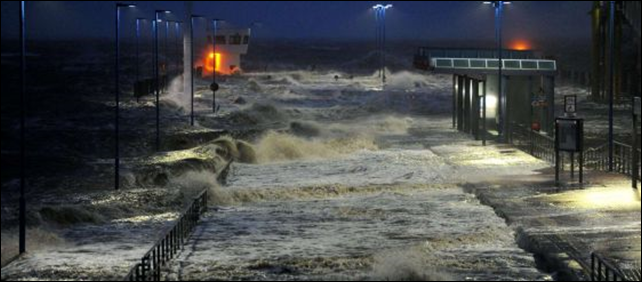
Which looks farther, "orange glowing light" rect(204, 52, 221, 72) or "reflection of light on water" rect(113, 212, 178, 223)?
"orange glowing light" rect(204, 52, 221, 72)

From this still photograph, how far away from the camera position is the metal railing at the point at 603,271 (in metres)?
17.8

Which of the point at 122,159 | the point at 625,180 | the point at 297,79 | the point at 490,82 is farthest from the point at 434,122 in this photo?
the point at 297,79

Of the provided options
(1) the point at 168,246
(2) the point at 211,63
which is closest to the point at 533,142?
(1) the point at 168,246

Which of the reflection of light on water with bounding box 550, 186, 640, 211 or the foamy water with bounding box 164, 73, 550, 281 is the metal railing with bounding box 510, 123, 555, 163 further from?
the reflection of light on water with bounding box 550, 186, 640, 211

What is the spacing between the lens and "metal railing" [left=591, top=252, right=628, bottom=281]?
1775cm

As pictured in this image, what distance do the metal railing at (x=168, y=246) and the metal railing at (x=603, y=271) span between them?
7550 millimetres

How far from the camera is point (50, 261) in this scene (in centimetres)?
2384

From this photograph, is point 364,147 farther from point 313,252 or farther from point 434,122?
point 313,252

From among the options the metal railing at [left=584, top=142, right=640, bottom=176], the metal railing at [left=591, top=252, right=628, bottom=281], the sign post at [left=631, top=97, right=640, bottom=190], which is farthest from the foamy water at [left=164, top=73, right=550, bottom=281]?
the sign post at [left=631, top=97, right=640, bottom=190]

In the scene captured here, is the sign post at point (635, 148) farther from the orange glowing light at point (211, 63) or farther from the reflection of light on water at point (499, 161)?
the orange glowing light at point (211, 63)

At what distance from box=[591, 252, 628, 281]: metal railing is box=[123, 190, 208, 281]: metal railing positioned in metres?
7.55

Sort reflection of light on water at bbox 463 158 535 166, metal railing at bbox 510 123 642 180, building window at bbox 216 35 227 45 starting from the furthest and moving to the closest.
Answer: building window at bbox 216 35 227 45
reflection of light on water at bbox 463 158 535 166
metal railing at bbox 510 123 642 180

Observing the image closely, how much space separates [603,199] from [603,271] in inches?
410

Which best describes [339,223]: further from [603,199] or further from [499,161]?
[499,161]
